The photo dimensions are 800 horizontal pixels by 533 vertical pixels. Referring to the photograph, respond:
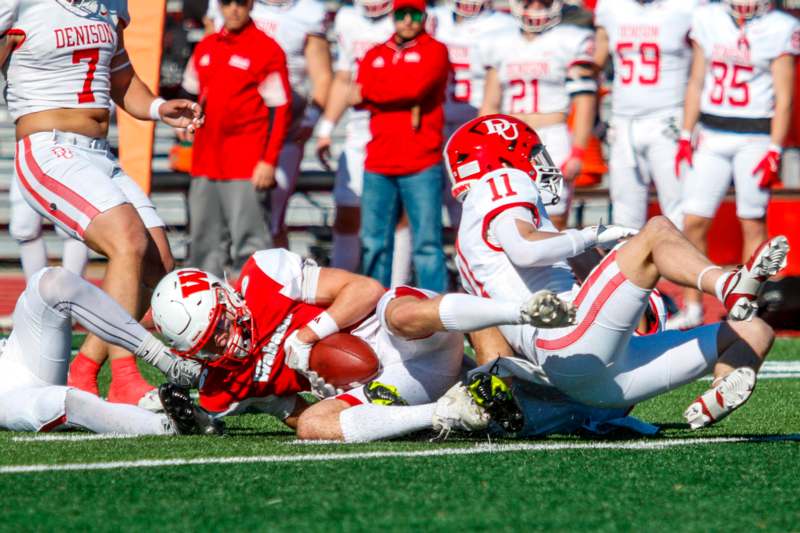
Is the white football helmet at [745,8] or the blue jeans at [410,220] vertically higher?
the white football helmet at [745,8]

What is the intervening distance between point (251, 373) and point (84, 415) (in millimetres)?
596

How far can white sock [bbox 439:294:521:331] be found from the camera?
4496mm

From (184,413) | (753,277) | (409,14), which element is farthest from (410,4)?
(753,277)

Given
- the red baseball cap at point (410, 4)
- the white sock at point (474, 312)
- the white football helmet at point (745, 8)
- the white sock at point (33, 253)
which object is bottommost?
the white sock at point (33, 253)

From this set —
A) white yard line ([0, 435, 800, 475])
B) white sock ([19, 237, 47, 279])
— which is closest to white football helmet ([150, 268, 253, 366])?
white yard line ([0, 435, 800, 475])

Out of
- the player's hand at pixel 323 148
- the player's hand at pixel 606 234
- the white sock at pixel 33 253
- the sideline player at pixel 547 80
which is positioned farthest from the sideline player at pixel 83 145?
the sideline player at pixel 547 80

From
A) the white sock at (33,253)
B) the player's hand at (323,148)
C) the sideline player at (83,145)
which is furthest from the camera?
the player's hand at (323,148)

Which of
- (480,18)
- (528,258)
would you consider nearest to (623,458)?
(528,258)

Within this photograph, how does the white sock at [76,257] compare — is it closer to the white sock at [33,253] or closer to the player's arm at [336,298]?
the white sock at [33,253]

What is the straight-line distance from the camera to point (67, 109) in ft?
19.5

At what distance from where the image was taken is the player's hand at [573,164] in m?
9.10

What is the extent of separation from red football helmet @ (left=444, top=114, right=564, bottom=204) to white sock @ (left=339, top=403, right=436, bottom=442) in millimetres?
847

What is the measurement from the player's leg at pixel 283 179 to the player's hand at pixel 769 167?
2895 millimetres

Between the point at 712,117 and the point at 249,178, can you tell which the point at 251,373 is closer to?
the point at 249,178
